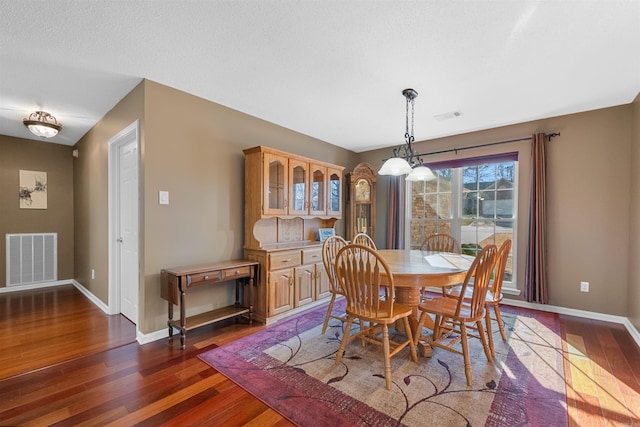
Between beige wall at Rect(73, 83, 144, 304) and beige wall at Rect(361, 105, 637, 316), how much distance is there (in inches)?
180

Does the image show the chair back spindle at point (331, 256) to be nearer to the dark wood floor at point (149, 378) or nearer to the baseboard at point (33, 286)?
the dark wood floor at point (149, 378)

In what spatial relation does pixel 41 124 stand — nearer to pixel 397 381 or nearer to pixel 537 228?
pixel 397 381

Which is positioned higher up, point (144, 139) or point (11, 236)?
point (144, 139)

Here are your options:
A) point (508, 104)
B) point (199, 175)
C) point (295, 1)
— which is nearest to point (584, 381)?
point (508, 104)

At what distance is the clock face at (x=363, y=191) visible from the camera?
4.74m

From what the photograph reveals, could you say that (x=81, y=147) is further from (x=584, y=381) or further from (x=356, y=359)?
(x=584, y=381)

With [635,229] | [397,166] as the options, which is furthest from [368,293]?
[635,229]

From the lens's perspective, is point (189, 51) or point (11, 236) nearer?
point (189, 51)

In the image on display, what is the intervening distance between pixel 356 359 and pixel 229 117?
2795 mm

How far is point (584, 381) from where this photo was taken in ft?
6.70

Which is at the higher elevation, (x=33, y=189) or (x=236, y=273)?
(x=33, y=189)

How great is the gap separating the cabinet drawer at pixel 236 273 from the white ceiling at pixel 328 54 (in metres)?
1.78

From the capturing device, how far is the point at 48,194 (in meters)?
4.69

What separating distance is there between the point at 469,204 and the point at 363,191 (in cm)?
160
